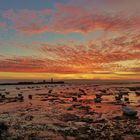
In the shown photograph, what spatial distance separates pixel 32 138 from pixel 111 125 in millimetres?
11509

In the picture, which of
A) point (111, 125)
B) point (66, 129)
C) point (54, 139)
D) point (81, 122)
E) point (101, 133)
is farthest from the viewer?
point (81, 122)

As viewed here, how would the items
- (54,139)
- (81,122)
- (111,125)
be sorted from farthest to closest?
(81,122), (111,125), (54,139)

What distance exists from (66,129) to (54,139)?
4427 millimetres

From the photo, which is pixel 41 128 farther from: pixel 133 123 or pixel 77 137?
pixel 133 123

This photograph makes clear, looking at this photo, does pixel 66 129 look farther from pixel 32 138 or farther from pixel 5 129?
pixel 5 129

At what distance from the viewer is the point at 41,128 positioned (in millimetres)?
30359

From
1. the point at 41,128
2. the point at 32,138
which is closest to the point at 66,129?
the point at 41,128

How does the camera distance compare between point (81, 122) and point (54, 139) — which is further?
point (81, 122)

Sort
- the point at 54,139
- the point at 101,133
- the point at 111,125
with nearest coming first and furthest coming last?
the point at 54,139
the point at 101,133
the point at 111,125

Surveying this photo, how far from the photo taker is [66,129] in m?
29.3

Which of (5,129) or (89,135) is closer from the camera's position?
(89,135)

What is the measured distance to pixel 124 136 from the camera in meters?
25.9

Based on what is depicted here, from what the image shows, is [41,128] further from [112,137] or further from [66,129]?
[112,137]

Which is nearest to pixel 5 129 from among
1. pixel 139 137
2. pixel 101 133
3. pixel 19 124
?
pixel 19 124
